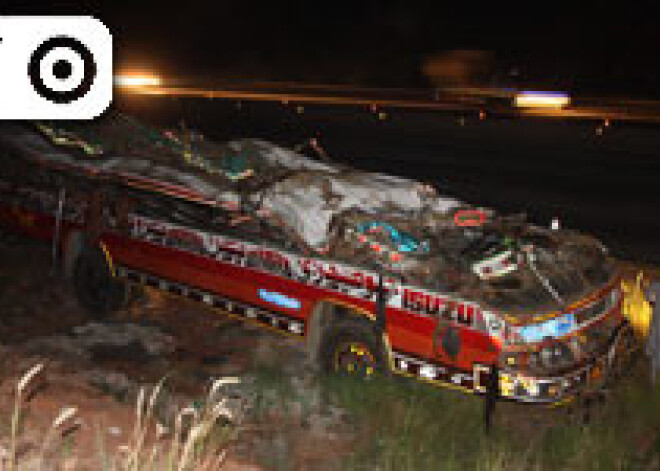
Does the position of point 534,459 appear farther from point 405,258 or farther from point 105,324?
point 105,324

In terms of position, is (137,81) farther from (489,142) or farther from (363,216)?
(363,216)

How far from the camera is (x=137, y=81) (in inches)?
1137

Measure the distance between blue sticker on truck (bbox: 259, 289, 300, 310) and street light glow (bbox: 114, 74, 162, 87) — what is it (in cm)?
2361

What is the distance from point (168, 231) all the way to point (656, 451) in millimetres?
4704

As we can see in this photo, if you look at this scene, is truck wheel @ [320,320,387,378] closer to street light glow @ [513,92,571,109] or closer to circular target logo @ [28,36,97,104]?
circular target logo @ [28,36,97,104]

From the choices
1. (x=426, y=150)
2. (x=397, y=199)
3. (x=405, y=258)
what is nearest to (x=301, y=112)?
(x=426, y=150)

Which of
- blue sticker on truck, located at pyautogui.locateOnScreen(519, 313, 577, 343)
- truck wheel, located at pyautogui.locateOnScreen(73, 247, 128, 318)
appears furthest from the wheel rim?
truck wheel, located at pyautogui.locateOnScreen(73, 247, 128, 318)

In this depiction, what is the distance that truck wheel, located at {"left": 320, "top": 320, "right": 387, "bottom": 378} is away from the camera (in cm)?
593

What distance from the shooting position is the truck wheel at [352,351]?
19.5ft

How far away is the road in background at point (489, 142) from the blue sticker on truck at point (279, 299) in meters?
5.85

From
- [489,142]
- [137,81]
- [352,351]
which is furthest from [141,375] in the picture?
[137,81]

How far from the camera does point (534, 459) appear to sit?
5.29 meters

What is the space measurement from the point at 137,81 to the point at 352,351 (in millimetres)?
25254

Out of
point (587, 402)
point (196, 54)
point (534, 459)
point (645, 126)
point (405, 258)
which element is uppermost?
point (196, 54)
